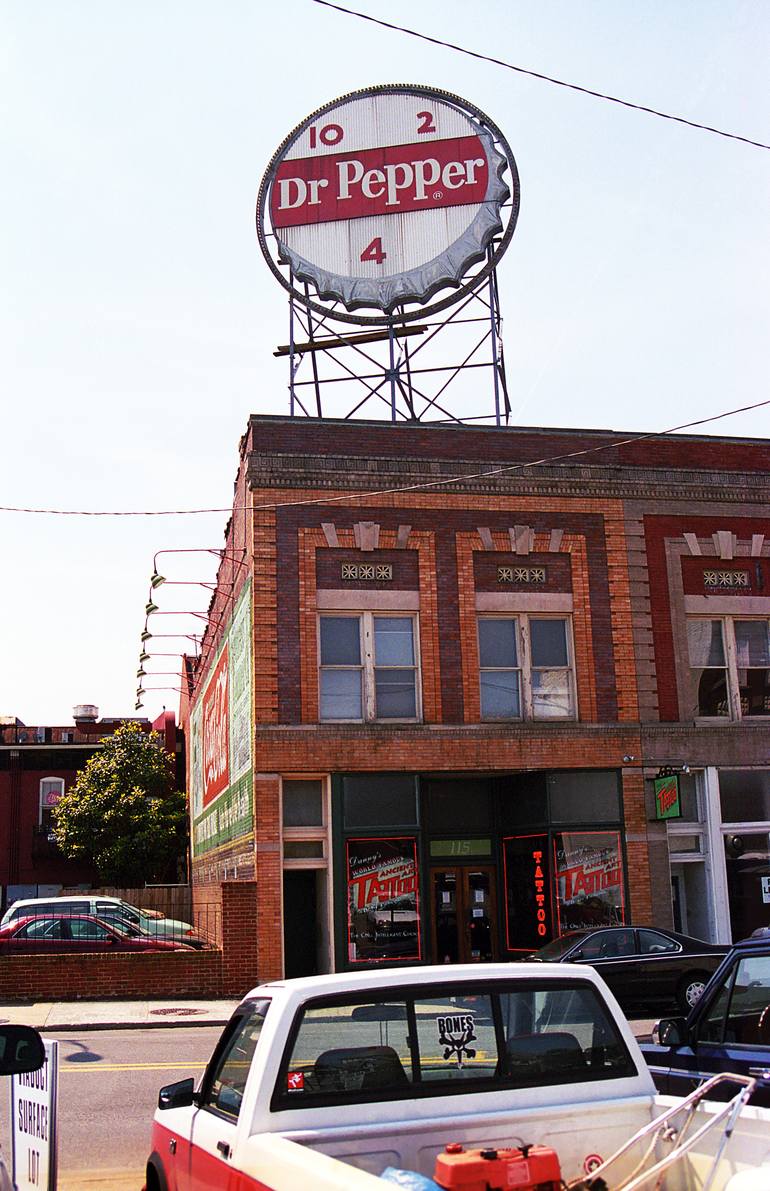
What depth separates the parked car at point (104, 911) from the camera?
25531mm

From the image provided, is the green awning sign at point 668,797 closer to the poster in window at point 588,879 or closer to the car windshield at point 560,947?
the poster in window at point 588,879

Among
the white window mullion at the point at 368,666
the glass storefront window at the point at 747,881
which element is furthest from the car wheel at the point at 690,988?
the white window mullion at the point at 368,666

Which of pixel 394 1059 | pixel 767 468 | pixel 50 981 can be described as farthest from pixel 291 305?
pixel 394 1059

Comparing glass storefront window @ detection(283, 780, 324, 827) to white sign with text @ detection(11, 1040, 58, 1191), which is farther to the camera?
glass storefront window @ detection(283, 780, 324, 827)

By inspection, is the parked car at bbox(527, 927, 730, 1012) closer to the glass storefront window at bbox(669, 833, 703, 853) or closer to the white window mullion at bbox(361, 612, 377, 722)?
the glass storefront window at bbox(669, 833, 703, 853)

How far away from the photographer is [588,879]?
76.8ft

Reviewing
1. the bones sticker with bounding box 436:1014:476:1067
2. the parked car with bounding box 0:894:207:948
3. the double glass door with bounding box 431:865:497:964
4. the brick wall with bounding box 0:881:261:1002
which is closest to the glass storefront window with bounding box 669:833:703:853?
the double glass door with bounding box 431:865:497:964

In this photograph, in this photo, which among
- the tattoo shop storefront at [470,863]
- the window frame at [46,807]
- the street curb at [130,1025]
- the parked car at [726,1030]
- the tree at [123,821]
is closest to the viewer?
the parked car at [726,1030]

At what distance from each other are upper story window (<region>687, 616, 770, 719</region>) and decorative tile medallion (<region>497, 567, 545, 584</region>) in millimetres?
3234

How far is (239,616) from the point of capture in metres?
26.1

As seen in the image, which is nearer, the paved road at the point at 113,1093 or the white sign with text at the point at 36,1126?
the white sign with text at the point at 36,1126

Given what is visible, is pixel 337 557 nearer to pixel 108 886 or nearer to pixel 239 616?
pixel 239 616

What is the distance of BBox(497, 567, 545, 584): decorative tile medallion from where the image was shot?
2438cm

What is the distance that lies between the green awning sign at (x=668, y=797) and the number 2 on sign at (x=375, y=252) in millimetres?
13035
